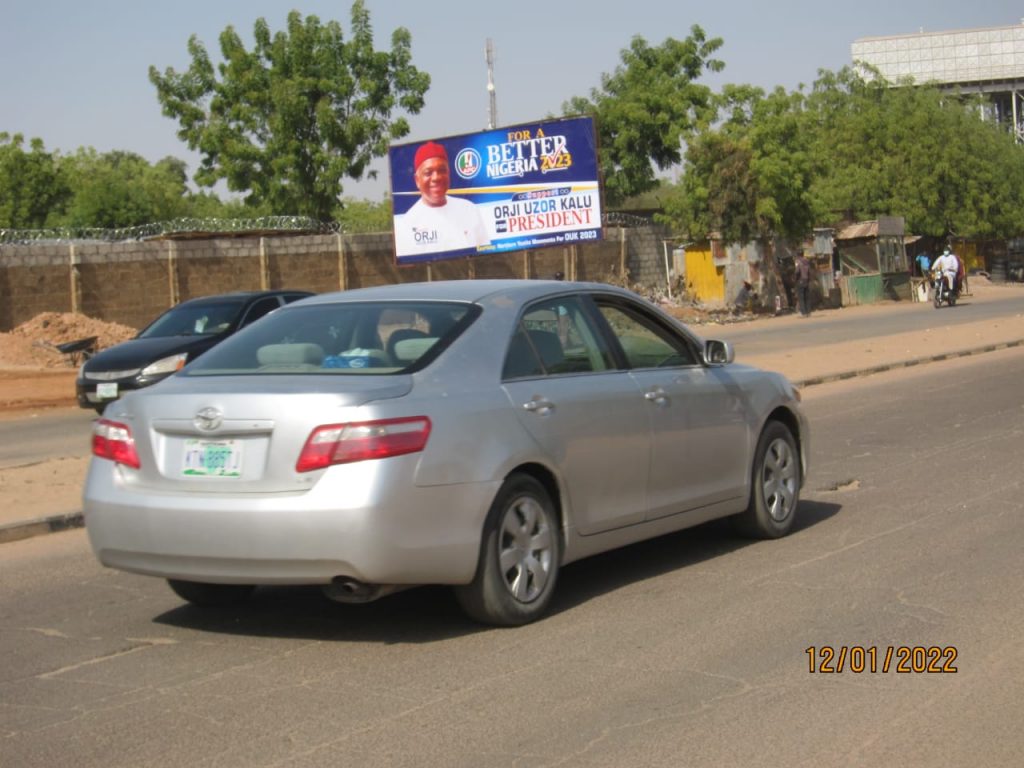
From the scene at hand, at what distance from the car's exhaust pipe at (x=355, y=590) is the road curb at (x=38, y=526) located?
150 inches

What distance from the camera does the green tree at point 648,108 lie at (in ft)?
189

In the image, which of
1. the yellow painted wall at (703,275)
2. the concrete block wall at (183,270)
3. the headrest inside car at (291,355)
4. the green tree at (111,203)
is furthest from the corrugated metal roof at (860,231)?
the headrest inside car at (291,355)

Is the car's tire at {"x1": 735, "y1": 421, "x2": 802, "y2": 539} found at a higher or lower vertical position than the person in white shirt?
lower

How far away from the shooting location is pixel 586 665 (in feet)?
18.9

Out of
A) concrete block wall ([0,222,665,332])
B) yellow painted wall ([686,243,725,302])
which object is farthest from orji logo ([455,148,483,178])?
yellow painted wall ([686,243,725,302])

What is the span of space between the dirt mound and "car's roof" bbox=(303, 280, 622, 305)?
69.5ft

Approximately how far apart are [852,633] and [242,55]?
46600mm

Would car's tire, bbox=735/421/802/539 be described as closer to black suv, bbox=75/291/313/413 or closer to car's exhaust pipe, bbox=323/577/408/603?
car's exhaust pipe, bbox=323/577/408/603

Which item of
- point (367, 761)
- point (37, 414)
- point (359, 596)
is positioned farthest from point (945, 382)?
point (367, 761)

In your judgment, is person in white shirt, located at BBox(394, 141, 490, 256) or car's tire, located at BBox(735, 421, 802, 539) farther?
person in white shirt, located at BBox(394, 141, 490, 256)

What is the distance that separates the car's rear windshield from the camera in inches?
251

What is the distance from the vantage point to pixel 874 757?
15.2 feet

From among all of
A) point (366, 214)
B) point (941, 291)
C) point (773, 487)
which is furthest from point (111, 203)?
point (773, 487)

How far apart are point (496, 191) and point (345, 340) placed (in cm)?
2822
